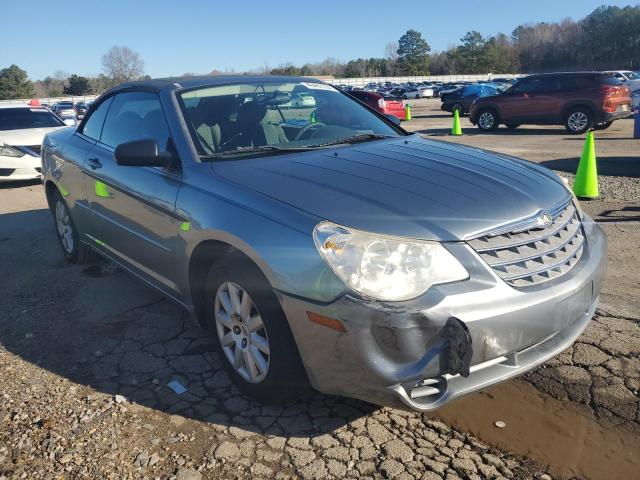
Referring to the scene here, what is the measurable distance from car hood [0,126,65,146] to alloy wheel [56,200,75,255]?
5.62 metres

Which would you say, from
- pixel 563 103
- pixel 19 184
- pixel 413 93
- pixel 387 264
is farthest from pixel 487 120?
pixel 413 93

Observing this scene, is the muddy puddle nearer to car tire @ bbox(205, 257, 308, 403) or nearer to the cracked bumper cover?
the cracked bumper cover

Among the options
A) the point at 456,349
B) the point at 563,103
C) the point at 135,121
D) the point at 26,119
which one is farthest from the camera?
the point at 563,103

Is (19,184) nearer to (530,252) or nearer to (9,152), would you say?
(9,152)

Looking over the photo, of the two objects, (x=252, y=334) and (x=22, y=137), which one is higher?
(x=22, y=137)

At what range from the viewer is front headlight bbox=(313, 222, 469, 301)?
2.22 m

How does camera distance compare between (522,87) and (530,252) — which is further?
(522,87)

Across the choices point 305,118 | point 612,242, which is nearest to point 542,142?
point 612,242

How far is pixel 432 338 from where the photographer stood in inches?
85.7

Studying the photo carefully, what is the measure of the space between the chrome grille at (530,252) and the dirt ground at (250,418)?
76cm

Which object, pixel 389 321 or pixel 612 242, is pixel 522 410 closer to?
pixel 389 321

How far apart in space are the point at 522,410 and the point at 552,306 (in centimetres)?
68

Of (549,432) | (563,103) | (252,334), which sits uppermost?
(563,103)

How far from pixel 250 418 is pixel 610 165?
880 cm
